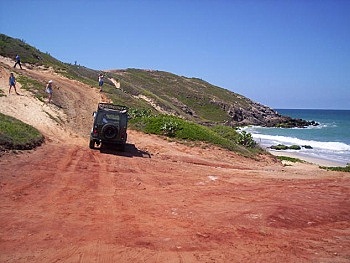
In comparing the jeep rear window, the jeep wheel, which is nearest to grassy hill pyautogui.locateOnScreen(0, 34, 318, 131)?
the jeep rear window

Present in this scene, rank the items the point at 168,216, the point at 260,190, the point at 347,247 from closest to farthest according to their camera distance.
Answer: the point at 347,247
the point at 168,216
the point at 260,190

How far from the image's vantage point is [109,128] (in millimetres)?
18516

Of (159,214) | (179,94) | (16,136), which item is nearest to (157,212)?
(159,214)

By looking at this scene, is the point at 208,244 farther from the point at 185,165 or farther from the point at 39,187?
the point at 185,165

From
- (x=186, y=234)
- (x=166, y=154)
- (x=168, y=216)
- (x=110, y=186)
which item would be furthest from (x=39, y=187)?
(x=166, y=154)

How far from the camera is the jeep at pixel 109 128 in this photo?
60.8 ft

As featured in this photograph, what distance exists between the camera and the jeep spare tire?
18422 mm

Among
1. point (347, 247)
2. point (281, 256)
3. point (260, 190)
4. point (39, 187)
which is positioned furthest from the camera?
point (260, 190)

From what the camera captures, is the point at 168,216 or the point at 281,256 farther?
the point at 168,216

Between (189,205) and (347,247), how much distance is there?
423cm

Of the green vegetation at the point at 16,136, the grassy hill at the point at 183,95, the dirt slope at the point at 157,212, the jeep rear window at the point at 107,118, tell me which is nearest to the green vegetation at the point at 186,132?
the dirt slope at the point at 157,212

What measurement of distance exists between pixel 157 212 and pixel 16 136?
9.37m

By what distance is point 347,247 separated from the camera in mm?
7918

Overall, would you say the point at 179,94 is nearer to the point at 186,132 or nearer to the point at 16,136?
the point at 186,132
